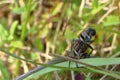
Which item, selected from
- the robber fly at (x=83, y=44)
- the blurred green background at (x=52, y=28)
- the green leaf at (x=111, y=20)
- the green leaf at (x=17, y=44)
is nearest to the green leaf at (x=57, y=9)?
the blurred green background at (x=52, y=28)

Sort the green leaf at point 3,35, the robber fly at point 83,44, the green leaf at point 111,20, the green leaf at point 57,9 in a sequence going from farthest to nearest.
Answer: the green leaf at point 57,9 → the green leaf at point 3,35 → the green leaf at point 111,20 → the robber fly at point 83,44

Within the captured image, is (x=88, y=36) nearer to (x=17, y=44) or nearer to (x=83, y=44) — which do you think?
(x=83, y=44)

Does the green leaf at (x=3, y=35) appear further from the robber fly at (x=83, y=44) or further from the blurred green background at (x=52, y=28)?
the robber fly at (x=83, y=44)

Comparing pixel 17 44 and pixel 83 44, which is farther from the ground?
pixel 83 44

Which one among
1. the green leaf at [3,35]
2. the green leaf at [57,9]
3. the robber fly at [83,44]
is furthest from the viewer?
the green leaf at [57,9]

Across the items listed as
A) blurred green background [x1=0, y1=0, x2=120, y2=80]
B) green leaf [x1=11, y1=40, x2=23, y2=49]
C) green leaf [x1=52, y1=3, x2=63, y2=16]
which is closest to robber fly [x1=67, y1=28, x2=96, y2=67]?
blurred green background [x1=0, y1=0, x2=120, y2=80]

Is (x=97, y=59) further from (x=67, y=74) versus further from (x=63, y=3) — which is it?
(x=63, y=3)

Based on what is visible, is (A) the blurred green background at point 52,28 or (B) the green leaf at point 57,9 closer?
(A) the blurred green background at point 52,28

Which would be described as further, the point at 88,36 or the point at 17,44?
the point at 17,44

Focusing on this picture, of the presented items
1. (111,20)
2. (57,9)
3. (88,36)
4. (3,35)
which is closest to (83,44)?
(88,36)
